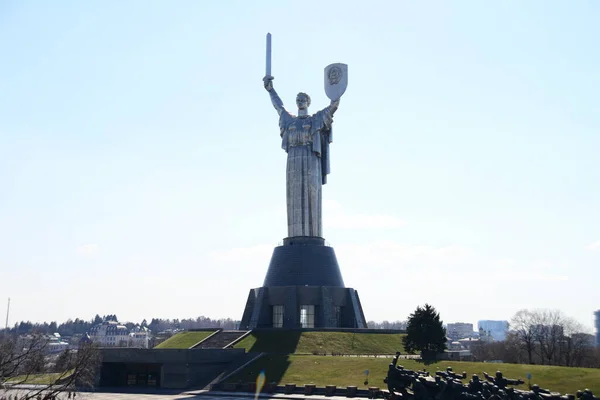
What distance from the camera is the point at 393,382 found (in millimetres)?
22719

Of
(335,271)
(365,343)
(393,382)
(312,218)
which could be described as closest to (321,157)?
(312,218)

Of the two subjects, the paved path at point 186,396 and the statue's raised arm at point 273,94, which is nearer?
the paved path at point 186,396

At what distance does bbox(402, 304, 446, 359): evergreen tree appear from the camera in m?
41.2

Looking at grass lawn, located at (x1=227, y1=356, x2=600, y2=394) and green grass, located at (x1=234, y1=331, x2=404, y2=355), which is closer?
grass lawn, located at (x1=227, y1=356, x2=600, y2=394)

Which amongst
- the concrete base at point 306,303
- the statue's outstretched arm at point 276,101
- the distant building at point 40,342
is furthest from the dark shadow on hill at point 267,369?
the statue's outstretched arm at point 276,101

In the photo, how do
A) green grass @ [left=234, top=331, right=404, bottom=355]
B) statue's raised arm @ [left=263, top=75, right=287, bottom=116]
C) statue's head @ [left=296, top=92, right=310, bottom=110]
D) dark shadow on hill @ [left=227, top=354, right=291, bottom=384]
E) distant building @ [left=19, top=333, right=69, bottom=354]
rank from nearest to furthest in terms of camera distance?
1. distant building @ [left=19, top=333, right=69, bottom=354]
2. dark shadow on hill @ [left=227, top=354, right=291, bottom=384]
3. green grass @ [left=234, top=331, right=404, bottom=355]
4. statue's head @ [left=296, top=92, right=310, bottom=110]
5. statue's raised arm @ [left=263, top=75, right=287, bottom=116]

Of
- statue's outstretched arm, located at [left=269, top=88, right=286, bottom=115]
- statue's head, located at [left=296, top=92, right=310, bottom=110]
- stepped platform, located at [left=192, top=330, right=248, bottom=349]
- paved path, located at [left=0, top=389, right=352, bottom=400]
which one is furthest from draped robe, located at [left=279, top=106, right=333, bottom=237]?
paved path, located at [left=0, top=389, right=352, bottom=400]

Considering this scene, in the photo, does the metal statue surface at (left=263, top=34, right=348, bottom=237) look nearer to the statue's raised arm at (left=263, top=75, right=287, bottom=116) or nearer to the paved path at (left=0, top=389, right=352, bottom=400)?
the statue's raised arm at (left=263, top=75, right=287, bottom=116)

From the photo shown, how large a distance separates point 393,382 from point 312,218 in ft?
122

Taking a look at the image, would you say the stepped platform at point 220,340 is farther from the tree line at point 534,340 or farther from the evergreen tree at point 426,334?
the tree line at point 534,340

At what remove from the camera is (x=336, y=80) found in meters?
58.8

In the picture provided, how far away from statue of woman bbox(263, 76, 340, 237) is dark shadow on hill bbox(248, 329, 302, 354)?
1247 centimetres

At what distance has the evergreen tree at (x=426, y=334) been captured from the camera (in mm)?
41250

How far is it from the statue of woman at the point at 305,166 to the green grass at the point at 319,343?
42.5 ft
